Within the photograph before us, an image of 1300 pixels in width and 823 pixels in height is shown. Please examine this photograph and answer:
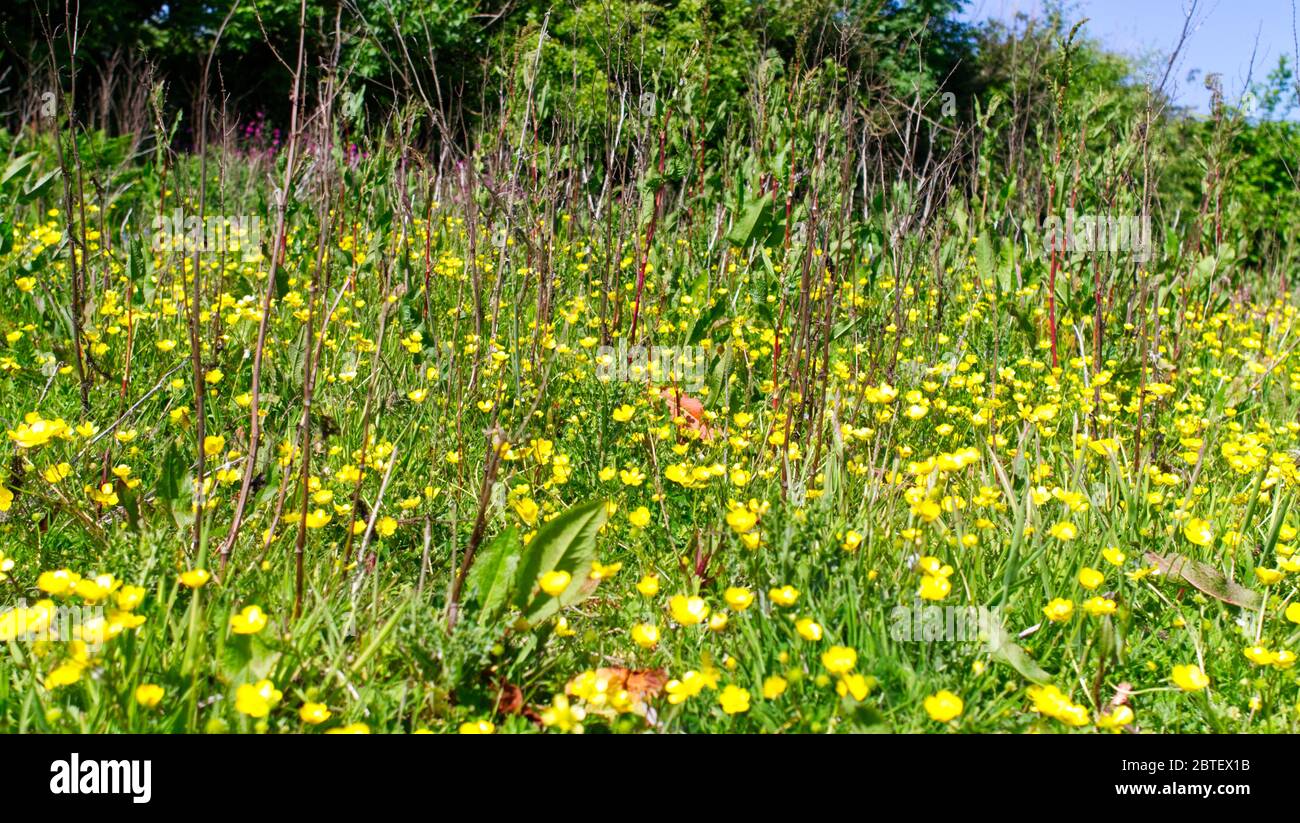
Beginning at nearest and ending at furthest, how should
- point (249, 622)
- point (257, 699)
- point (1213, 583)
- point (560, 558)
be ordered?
point (257, 699) → point (249, 622) → point (560, 558) → point (1213, 583)

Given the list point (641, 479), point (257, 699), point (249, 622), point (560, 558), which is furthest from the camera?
point (641, 479)

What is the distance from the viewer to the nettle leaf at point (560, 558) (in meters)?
1.67

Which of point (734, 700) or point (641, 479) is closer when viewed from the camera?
point (734, 700)

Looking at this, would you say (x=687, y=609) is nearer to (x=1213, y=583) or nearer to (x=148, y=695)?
(x=148, y=695)

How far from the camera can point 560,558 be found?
1.70m

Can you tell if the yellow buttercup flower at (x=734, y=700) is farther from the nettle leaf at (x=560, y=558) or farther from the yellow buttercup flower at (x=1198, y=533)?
the yellow buttercup flower at (x=1198, y=533)

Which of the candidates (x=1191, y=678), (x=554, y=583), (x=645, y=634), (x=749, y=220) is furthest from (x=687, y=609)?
(x=749, y=220)

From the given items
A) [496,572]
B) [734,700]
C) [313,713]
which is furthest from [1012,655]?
[313,713]

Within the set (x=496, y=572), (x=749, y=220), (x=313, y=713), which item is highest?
(x=749, y=220)

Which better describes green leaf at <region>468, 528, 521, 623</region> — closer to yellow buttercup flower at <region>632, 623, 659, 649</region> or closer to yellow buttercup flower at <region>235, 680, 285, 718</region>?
yellow buttercup flower at <region>632, 623, 659, 649</region>

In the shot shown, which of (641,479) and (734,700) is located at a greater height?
(641,479)
